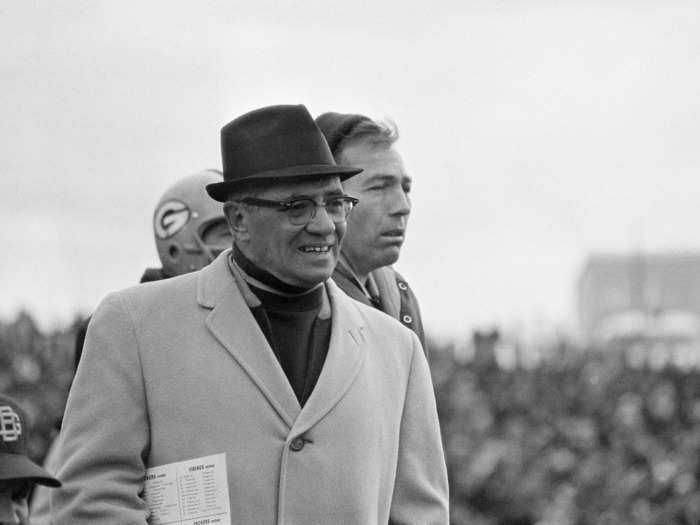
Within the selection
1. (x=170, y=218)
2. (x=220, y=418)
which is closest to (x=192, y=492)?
(x=220, y=418)

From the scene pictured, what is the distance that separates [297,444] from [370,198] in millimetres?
1221

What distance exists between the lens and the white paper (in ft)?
14.2

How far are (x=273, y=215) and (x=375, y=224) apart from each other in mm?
971

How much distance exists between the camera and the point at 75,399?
436 centimetres

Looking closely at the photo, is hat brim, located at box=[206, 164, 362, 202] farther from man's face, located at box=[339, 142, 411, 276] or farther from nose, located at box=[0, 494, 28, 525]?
nose, located at box=[0, 494, 28, 525]

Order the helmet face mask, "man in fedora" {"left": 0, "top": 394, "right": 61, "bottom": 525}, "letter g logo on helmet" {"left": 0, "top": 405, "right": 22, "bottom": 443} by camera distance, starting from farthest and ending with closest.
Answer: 1. the helmet face mask
2. "letter g logo on helmet" {"left": 0, "top": 405, "right": 22, "bottom": 443}
3. "man in fedora" {"left": 0, "top": 394, "right": 61, "bottom": 525}

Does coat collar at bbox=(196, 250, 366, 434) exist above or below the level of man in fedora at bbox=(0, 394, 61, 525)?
above

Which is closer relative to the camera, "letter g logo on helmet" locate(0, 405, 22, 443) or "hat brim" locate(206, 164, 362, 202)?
"hat brim" locate(206, 164, 362, 202)

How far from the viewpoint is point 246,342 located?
449 cm

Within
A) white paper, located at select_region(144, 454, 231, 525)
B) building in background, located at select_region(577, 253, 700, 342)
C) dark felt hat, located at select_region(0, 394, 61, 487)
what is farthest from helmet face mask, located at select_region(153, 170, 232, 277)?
building in background, located at select_region(577, 253, 700, 342)

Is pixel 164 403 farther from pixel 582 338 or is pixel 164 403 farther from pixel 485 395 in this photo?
pixel 582 338

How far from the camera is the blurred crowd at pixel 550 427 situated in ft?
Result: 38.8

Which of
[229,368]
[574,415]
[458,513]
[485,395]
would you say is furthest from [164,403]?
[574,415]

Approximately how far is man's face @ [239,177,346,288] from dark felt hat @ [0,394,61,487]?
0.80 meters
